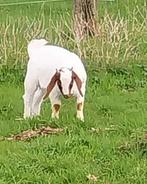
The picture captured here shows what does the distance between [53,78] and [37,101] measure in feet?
3.26

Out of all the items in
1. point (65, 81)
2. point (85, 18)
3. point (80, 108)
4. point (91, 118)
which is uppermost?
point (85, 18)

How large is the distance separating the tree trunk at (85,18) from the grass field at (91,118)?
0.20 metres

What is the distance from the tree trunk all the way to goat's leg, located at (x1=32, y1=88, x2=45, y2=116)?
310 cm

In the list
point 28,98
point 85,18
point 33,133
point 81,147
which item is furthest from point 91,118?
point 85,18

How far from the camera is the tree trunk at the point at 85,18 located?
12.2 m

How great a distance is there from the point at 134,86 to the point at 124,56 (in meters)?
1.00

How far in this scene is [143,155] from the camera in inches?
259

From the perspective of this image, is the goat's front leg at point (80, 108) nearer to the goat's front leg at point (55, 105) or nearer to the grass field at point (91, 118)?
the grass field at point (91, 118)

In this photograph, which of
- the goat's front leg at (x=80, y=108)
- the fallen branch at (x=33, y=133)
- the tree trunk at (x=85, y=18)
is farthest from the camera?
the tree trunk at (x=85, y=18)

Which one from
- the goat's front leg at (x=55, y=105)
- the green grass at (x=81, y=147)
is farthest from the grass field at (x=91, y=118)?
the goat's front leg at (x=55, y=105)

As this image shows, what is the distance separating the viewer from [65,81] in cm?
792

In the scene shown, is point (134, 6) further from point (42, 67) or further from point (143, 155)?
point (143, 155)

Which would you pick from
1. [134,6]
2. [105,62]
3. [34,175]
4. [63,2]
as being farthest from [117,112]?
[63,2]

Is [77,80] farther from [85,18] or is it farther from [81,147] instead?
[85,18]
